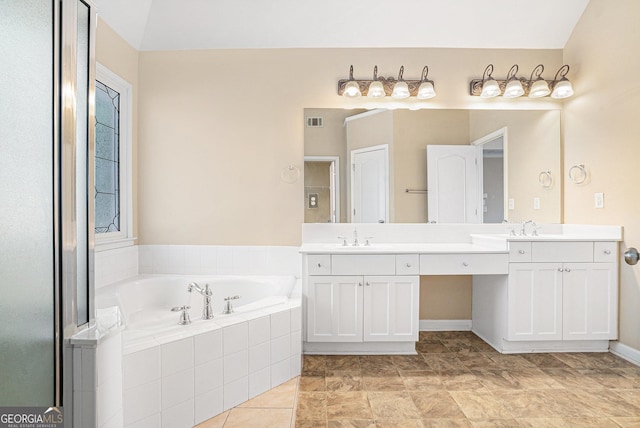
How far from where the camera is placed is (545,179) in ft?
10.2

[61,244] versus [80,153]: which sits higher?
[80,153]

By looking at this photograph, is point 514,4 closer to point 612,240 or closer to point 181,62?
point 612,240

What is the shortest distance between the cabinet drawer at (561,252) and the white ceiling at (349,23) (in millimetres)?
1704

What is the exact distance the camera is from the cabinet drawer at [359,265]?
8.41 ft

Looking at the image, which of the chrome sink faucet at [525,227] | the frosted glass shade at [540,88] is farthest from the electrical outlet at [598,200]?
the frosted glass shade at [540,88]

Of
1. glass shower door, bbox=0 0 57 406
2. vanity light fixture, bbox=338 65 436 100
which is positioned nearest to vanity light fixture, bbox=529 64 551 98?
vanity light fixture, bbox=338 65 436 100

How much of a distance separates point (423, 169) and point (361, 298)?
48.0 inches

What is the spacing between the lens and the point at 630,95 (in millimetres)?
2529

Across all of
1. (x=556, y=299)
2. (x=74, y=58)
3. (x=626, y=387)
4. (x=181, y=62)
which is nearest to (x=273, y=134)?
(x=181, y=62)

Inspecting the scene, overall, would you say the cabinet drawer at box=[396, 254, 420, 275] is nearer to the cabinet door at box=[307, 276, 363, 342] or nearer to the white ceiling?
the cabinet door at box=[307, 276, 363, 342]

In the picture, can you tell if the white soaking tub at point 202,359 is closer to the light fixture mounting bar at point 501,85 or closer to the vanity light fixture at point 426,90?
the vanity light fixture at point 426,90

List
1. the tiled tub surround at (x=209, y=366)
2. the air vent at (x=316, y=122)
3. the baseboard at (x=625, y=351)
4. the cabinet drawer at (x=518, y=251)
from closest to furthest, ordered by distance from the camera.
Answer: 1. the tiled tub surround at (x=209, y=366)
2. the baseboard at (x=625, y=351)
3. the cabinet drawer at (x=518, y=251)
4. the air vent at (x=316, y=122)

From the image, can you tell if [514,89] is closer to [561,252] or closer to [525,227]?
[525,227]

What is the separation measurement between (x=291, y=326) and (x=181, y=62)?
2.33 m
